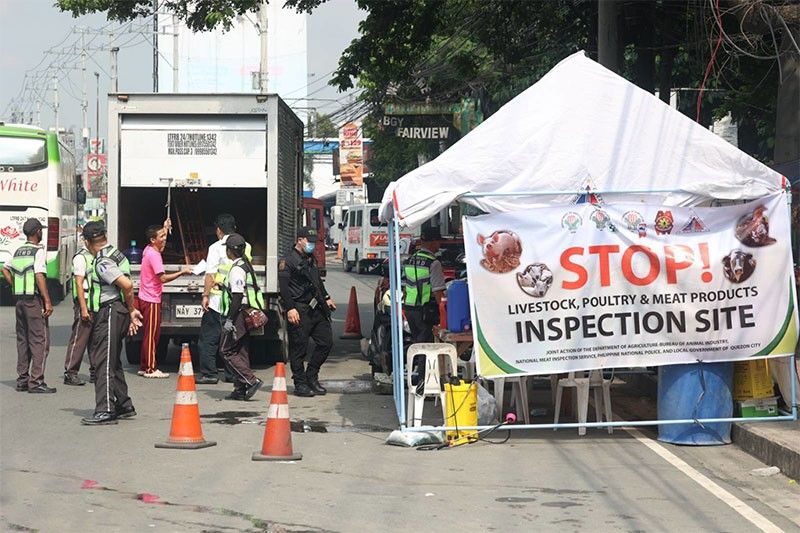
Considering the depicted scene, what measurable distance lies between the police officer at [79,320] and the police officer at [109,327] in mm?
1564

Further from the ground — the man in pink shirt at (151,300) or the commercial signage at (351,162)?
the commercial signage at (351,162)

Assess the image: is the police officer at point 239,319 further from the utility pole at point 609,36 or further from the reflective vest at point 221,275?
the utility pole at point 609,36

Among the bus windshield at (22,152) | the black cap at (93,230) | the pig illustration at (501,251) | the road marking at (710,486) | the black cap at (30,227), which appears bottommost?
the road marking at (710,486)

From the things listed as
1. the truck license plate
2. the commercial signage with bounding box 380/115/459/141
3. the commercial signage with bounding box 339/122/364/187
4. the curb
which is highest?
the commercial signage with bounding box 339/122/364/187

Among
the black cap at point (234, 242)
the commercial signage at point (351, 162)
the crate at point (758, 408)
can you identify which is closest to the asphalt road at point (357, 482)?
the crate at point (758, 408)

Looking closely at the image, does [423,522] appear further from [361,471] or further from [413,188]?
[413,188]

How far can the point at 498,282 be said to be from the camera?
424 inches

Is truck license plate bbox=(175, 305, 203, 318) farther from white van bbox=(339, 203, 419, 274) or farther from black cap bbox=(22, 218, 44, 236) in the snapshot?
white van bbox=(339, 203, 419, 274)

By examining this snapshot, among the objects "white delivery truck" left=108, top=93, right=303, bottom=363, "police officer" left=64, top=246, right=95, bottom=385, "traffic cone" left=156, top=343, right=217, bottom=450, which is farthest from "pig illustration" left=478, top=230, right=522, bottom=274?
"white delivery truck" left=108, top=93, right=303, bottom=363

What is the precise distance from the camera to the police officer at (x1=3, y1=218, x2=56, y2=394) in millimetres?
13977

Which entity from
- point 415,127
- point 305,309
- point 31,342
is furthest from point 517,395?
point 415,127

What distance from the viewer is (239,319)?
533 inches

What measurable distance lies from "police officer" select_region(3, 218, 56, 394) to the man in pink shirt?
60.1 inches

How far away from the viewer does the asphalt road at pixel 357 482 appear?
7.54 meters
